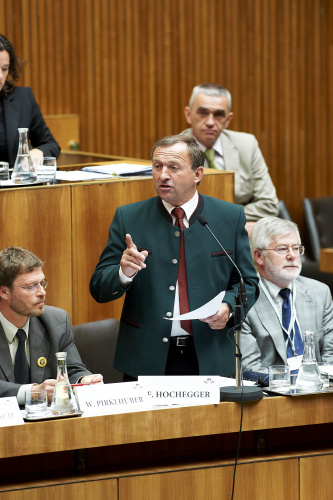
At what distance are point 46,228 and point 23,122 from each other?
25.4 inches

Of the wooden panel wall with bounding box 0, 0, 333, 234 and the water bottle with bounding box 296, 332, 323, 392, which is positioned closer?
the water bottle with bounding box 296, 332, 323, 392

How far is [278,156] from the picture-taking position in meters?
7.41

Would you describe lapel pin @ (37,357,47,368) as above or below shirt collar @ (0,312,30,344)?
below

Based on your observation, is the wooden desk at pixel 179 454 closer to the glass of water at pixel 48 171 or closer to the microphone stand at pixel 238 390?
the microphone stand at pixel 238 390

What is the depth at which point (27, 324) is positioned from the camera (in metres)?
3.47

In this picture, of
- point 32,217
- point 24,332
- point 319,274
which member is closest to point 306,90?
point 319,274

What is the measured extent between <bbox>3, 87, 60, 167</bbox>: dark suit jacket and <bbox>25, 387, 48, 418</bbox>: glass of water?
1.79m

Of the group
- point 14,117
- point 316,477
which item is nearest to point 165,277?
point 316,477

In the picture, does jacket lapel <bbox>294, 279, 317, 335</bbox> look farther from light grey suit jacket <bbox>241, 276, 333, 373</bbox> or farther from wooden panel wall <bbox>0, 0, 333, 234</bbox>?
wooden panel wall <bbox>0, 0, 333, 234</bbox>

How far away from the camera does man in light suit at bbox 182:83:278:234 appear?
16.8 ft

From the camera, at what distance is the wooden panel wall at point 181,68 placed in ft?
20.9

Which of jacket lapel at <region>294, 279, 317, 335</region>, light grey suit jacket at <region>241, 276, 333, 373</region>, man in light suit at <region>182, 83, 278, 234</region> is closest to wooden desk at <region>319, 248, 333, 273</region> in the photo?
man in light suit at <region>182, 83, 278, 234</region>

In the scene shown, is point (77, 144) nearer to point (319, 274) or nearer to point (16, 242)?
point (319, 274)

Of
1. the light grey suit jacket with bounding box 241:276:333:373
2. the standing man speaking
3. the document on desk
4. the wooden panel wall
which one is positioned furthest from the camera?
the wooden panel wall
